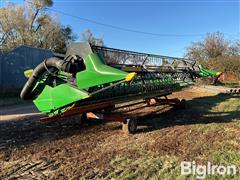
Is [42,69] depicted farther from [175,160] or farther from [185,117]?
[185,117]

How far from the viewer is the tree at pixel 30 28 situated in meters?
29.1

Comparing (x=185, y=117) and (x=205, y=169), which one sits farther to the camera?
(x=185, y=117)

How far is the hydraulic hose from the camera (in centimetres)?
492

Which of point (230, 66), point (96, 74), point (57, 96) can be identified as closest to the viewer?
point (96, 74)

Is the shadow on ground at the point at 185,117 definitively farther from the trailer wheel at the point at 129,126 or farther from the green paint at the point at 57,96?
the green paint at the point at 57,96

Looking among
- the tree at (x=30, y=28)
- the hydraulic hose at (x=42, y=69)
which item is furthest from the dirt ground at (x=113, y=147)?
the tree at (x=30, y=28)

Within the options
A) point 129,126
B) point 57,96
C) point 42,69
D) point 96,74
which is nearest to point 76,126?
point 129,126

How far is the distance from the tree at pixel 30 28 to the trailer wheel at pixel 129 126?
2562 centimetres

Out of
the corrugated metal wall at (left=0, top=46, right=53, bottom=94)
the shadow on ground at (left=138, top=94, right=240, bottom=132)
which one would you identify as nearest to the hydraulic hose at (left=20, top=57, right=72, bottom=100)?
the shadow on ground at (left=138, top=94, right=240, bottom=132)

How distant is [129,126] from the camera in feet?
19.5

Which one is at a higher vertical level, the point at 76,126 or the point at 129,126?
the point at 129,126

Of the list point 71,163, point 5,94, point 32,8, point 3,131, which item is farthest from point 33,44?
point 71,163

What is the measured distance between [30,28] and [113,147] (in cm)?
2949

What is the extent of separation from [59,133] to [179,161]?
317cm
